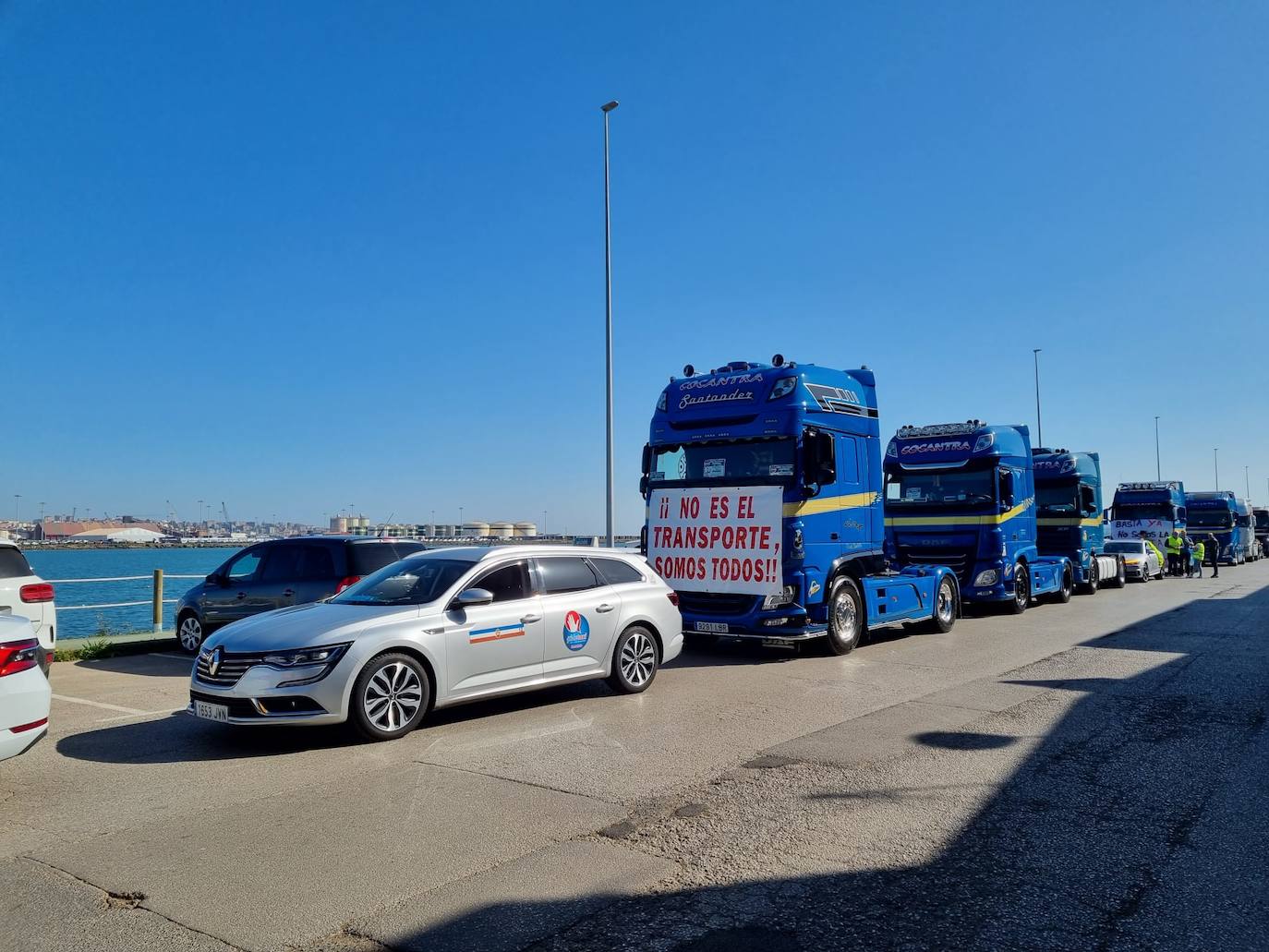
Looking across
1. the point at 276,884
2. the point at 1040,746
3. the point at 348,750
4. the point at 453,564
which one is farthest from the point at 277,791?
the point at 1040,746

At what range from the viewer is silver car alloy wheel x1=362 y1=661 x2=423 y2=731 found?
24.6 ft

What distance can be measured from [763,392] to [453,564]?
5275 millimetres

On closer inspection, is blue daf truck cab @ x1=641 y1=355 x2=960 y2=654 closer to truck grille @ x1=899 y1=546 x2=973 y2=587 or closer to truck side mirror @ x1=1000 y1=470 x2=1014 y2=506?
truck grille @ x1=899 y1=546 x2=973 y2=587

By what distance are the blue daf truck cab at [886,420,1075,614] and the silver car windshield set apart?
38.1 ft

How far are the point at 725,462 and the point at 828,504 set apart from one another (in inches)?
57.5

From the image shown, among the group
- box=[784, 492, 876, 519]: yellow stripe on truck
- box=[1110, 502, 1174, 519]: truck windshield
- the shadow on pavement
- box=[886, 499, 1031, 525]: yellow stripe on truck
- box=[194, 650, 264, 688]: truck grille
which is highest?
box=[1110, 502, 1174, 519]: truck windshield

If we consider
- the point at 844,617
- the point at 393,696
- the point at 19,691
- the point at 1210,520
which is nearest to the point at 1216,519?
the point at 1210,520

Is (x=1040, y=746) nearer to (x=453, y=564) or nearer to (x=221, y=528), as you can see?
(x=453, y=564)

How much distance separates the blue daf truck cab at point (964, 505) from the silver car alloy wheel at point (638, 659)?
9.63 m

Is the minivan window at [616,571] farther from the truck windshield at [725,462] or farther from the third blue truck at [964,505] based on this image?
the third blue truck at [964,505]

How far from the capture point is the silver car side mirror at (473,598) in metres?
8.05

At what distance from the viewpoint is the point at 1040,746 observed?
7.24 meters

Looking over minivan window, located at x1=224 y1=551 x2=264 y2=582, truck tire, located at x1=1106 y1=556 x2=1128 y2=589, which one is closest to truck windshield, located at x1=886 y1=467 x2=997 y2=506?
minivan window, located at x1=224 y1=551 x2=264 y2=582

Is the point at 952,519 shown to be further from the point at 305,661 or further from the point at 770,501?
the point at 305,661
